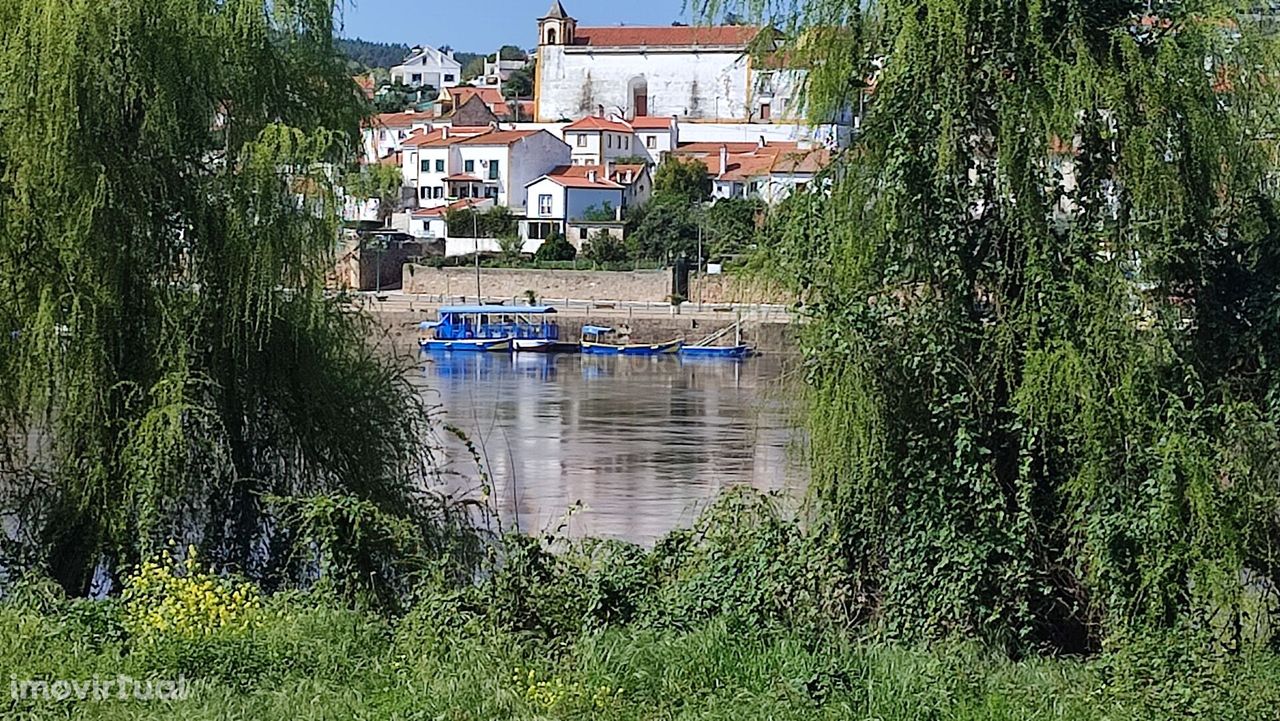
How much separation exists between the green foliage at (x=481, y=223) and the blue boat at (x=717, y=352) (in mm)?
18770

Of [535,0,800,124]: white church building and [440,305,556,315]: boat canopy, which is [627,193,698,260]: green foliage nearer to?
[440,305,556,315]: boat canopy

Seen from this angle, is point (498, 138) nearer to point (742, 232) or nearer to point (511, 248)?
point (511, 248)

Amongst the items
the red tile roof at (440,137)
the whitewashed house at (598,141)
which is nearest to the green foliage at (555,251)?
the red tile roof at (440,137)

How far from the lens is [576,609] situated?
7941 mm

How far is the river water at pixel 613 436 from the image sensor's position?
1591 centimetres

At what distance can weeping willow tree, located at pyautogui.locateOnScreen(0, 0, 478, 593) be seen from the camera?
27.2 feet

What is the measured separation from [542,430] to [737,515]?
61.6 feet

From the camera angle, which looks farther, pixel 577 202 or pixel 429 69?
pixel 429 69

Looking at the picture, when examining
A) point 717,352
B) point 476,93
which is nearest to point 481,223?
point 717,352

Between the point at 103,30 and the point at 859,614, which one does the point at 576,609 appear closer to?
the point at 859,614

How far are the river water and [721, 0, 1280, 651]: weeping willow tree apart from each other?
2.22 ft

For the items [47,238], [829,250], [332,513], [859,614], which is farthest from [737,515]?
[47,238]

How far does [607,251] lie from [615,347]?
12801mm

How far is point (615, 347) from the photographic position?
156 ft
